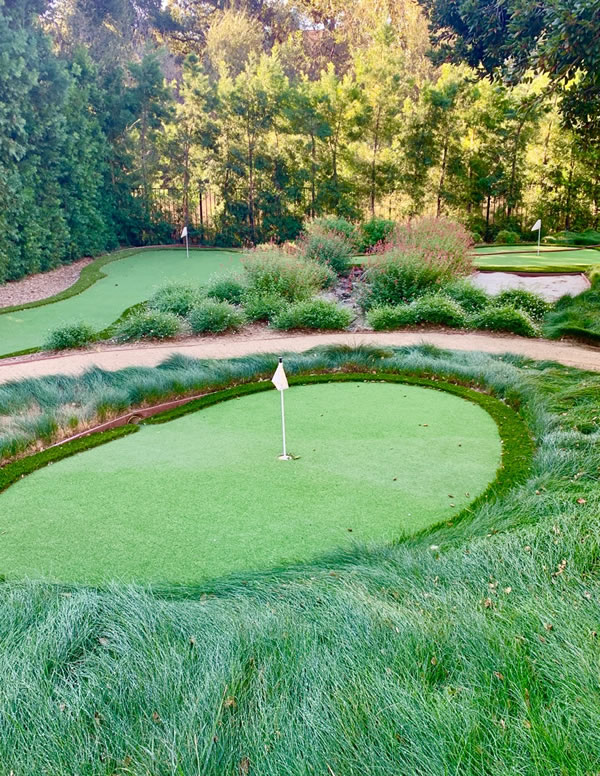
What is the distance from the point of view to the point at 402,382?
492 centimetres

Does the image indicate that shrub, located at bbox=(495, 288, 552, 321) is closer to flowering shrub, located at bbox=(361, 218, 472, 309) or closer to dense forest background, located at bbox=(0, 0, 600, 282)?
flowering shrub, located at bbox=(361, 218, 472, 309)

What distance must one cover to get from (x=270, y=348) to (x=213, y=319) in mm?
1353

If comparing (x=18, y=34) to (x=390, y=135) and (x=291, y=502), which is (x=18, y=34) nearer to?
(x=390, y=135)

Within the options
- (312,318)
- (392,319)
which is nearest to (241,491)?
(312,318)

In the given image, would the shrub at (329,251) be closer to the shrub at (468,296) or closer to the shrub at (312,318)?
the shrub at (468,296)

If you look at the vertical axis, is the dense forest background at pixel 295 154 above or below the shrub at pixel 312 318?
above

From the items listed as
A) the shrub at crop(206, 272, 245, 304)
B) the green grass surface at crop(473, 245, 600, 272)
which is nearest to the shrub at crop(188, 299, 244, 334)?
the shrub at crop(206, 272, 245, 304)

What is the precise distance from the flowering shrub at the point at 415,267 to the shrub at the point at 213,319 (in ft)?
6.78

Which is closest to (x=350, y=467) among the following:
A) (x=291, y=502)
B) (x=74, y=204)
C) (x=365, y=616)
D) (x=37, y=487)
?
(x=291, y=502)

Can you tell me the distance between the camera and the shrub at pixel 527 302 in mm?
7742

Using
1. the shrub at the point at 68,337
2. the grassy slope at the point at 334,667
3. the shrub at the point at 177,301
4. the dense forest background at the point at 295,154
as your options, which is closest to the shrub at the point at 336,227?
the shrub at the point at 177,301

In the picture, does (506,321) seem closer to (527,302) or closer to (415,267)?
(527,302)

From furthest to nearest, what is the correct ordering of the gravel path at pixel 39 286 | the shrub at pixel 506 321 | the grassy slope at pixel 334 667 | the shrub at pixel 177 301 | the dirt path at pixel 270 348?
the gravel path at pixel 39 286, the shrub at pixel 177 301, the shrub at pixel 506 321, the dirt path at pixel 270 348, the grassy slope at pixel 334 667

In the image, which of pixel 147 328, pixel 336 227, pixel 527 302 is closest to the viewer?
pixel 147 328
